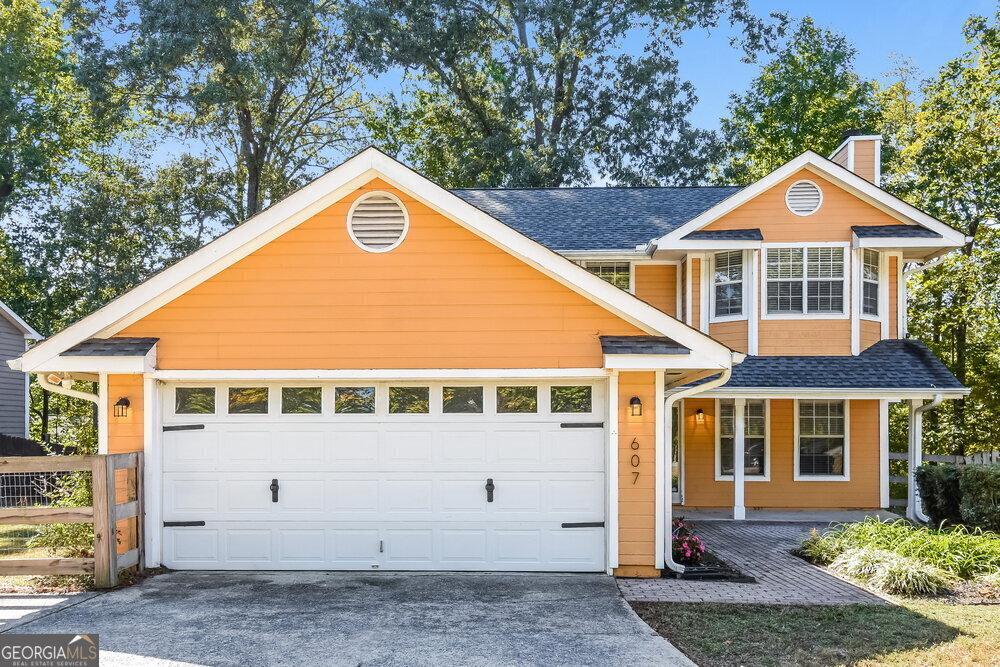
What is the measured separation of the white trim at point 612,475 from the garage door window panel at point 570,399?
0.36 m

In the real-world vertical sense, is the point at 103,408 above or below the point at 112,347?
below

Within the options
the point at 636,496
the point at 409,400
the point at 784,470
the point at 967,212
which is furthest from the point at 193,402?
the point at 967,212

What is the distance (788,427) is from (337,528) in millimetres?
9022

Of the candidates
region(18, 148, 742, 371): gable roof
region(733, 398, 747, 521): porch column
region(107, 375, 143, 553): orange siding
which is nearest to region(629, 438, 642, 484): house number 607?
region(18, 148, 742, 371): gable roof

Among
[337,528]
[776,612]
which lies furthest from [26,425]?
[776,612]

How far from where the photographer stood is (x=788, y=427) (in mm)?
13977

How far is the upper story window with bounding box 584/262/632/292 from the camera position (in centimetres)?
1447

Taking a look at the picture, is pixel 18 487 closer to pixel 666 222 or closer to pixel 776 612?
pixel 776 612

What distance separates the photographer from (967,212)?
837 inches

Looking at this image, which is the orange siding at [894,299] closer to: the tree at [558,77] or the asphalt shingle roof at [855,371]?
the asphalt shingle roof at [855,371]

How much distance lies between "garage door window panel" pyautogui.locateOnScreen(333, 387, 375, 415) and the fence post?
252cm

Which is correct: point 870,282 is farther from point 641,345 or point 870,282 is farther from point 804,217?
point 641,345

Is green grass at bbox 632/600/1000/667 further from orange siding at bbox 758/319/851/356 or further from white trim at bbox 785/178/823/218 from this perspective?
white trim at bbox 785/178/823/218

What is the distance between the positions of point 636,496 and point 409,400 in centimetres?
293
